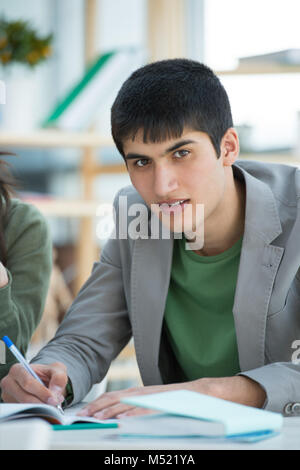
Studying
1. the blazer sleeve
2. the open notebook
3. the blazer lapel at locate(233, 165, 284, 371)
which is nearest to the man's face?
the blazer lapel at locate(233, 165, 284, 371)

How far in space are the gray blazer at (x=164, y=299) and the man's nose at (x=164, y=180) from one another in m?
0.18

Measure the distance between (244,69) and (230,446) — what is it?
1.98m

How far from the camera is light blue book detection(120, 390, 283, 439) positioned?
74 centimetres

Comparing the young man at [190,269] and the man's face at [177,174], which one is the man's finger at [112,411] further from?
the man's face at [177,174]

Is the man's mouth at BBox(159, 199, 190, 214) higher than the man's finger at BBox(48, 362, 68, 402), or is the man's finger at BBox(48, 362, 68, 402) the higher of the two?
the man's mouth at BBox(159, 199, 190, 214)

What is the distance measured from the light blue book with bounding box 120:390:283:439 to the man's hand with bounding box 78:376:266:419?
0.18 metres

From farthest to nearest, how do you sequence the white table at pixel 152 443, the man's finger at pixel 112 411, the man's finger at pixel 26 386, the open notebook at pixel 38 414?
the man's finger at pixel 26 386, the man's finger at pixel 112 411, the open notebook at pixel 38 414, the white table at pixel 152 443

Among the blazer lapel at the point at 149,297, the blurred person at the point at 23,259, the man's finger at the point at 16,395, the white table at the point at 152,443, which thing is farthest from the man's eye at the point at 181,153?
the white table at the point at 152,443

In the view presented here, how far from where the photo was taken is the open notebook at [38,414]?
86cm

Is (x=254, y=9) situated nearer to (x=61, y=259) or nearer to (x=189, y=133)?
(x=61, y=259)

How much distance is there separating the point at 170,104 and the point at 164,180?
5.5 inches

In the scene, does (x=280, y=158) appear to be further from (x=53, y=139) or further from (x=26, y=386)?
(x=26, y=386)

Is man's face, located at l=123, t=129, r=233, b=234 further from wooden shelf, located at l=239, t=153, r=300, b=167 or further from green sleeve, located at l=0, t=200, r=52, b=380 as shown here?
wooden shelf, located at l=239, t=153, r=300, b=167

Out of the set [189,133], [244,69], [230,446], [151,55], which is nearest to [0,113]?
[151,55]
